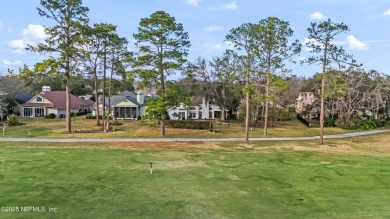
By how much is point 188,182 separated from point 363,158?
15563 mm

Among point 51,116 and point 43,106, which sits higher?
point 43,106

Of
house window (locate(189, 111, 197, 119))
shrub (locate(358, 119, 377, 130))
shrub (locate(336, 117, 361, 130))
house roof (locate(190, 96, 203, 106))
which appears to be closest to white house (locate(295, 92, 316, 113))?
shrub (locate(336, 117, 361, 130))

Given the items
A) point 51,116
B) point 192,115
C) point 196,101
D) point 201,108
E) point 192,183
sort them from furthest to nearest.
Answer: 1. point 201,108
2. point 192,115
3. point 196,101
4. point 51,116
5. point 192,183

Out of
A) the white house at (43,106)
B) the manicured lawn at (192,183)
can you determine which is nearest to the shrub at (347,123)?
the manicured lawn at (192,183)

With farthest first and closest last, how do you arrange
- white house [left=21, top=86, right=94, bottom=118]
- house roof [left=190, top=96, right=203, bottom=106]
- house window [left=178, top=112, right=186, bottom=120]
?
house roof [left=190, top=96, right=203, bottom=106], house window [left=178, top=112, right=186, bottom=120], white house [left=21, top=86, right=94, bottom=118]

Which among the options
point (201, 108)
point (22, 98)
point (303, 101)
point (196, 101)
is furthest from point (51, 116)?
point (303, 101)

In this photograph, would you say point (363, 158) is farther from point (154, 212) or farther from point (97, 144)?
point (97, 144)

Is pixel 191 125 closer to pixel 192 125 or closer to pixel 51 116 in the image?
pixel 192 125

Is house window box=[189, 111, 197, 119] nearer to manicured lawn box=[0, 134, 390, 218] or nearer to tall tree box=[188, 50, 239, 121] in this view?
tall tree box=[188, 50, 239, 121]

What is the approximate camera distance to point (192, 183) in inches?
637

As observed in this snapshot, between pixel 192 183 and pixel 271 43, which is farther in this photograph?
pixel 271 43

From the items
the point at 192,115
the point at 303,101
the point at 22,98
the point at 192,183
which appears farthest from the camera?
the point at 303,101

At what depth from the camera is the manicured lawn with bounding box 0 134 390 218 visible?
12258 mm

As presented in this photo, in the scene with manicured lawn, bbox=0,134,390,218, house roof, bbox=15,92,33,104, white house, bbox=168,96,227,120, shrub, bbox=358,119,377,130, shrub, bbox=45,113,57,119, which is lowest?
manicured lawn, bbox=0,134,390,218
